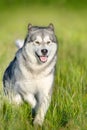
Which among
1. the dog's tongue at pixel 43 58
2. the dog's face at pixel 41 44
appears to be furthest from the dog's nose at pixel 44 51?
the dog's tongue at pixel 43 58

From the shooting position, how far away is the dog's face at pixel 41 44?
7.93m

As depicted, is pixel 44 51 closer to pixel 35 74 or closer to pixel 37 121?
pixel 35 74

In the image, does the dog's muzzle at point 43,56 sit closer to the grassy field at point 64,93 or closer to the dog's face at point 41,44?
the dog's face at point 41,44

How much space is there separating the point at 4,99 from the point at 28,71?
532mm

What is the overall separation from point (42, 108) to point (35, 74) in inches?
16.1

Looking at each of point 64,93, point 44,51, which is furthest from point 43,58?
point 64,93

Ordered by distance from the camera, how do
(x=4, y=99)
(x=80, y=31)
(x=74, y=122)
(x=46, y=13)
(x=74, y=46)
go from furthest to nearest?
(x=46, y=13)
(x=80, y=31)
(x=74, y=46)
(x=4, y=99)
(x=74, y=122)

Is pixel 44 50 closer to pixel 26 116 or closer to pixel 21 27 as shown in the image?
pixel 26 116

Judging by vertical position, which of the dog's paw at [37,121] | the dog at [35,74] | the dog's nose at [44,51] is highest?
the dog's nose at [44,51]

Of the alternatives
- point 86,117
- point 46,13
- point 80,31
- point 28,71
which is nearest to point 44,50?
point 28,71

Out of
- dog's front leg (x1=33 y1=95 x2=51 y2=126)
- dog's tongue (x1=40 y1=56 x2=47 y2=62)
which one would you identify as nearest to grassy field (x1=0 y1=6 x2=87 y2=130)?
dog's front leg (x1=33 y1=95 x2=51 y2=126)

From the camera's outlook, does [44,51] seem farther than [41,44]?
No

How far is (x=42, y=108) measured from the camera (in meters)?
8.06

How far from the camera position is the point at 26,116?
25.8 ft
